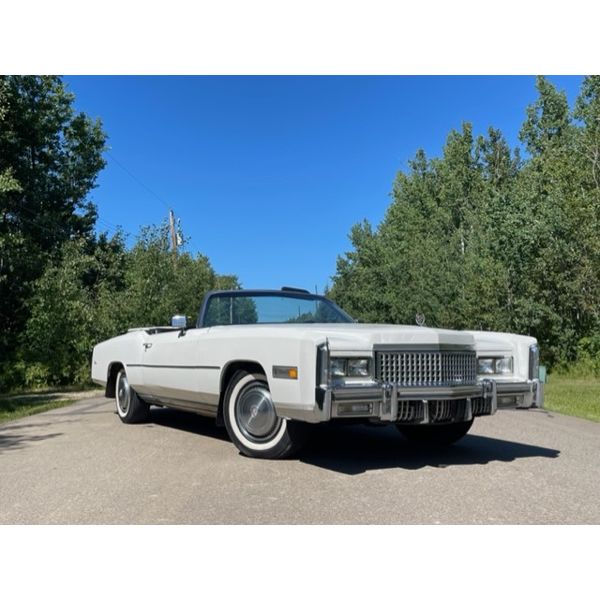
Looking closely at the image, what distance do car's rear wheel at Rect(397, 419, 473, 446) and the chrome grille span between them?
3.52ft

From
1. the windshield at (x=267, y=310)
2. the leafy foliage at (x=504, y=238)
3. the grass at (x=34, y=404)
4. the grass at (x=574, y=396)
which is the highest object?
the leafy foliage at (x=504, y=238)

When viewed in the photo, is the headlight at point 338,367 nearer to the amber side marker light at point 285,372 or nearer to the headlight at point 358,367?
the headlight at point 358,367

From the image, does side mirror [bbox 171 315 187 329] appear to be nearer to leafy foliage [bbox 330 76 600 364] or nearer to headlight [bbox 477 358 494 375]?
headlight [bbox 477 358 494 375]

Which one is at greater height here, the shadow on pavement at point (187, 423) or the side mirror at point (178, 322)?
the side mirror at point (178, 322)

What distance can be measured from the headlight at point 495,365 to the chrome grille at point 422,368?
476 millimetres

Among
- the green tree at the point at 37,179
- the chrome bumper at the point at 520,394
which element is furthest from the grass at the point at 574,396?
the green tree at the point at 37,179

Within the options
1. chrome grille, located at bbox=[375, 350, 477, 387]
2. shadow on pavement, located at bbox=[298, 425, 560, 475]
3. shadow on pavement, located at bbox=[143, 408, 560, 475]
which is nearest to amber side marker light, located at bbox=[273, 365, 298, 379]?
chrome grille, located at bbox=[375, 350, 477, 387]

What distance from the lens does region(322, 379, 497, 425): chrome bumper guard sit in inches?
188

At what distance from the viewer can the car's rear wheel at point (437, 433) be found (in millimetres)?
6453

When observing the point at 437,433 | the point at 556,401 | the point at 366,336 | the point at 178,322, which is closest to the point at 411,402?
the point at 366,336

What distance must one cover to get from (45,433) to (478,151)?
4218 cm
